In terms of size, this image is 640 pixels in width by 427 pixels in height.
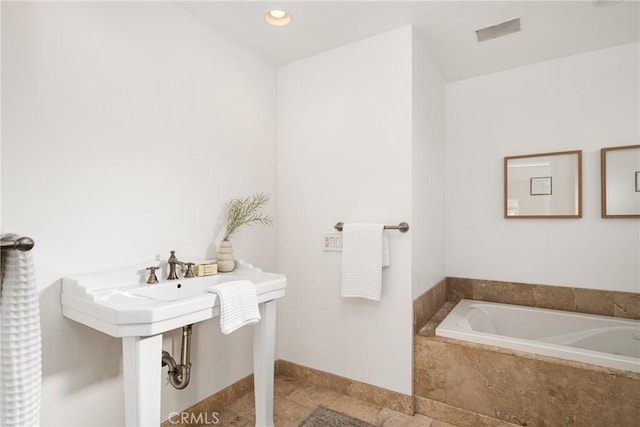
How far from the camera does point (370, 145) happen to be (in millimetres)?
2156

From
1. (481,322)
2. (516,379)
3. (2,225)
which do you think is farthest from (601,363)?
(2,225)

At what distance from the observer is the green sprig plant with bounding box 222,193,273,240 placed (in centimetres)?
206

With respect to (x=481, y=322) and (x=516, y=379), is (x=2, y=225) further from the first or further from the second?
(x=481, y=322)

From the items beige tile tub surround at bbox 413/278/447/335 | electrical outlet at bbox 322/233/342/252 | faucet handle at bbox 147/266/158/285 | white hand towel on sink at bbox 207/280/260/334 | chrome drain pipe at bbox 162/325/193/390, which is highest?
electrical outlet at bbox 322/233/342/252

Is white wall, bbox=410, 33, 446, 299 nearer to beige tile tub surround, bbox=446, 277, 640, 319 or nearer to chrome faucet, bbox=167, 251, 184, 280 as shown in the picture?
beige tile tub surround, bbox=446, 277, 640, 319

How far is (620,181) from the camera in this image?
2.23 meters

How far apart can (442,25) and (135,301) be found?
7.30ft

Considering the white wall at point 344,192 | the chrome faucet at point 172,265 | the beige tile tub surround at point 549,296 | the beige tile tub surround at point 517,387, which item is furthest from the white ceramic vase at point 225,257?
the beige tile tub surround at point 549,296

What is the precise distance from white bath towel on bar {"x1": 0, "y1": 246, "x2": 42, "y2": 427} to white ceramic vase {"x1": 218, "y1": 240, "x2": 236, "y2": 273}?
1.08 m

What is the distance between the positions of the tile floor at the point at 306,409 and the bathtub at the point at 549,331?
55 centimetres

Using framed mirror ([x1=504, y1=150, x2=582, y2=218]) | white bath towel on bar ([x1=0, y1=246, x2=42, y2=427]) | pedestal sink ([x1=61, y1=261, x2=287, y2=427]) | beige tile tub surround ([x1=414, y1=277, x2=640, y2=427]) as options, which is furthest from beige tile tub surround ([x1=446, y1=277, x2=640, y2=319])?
white bath towel on bar ([x1=0, y1=246, x2=42, y2=427])

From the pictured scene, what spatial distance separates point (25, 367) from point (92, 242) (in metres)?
0.76

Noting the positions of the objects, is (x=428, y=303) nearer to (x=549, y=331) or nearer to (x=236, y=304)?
(x=549, y=331)

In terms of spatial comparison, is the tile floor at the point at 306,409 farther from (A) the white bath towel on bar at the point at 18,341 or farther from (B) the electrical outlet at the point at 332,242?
Result: (A) the white bath towel on bar at the point at 18,341
